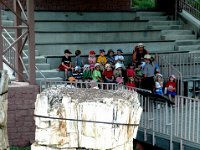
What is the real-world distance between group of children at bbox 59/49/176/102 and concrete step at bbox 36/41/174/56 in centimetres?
177

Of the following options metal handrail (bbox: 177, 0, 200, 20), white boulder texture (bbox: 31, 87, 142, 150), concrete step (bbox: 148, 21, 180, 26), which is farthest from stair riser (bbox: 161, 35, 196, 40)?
white boulder texture (bbox: 31, 87, 142, 150)

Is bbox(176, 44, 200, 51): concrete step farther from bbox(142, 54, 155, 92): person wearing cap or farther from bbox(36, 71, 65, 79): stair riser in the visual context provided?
bbox(36, 71, 65, 79): stair riser

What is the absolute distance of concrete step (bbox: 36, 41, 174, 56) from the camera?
53.1 feet

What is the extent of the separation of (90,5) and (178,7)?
3865 millimetres

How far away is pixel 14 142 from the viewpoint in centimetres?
1116

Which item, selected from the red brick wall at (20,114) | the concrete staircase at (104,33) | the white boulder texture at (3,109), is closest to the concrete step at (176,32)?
the concrete staircase at (104,33)

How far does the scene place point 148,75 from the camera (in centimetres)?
1396

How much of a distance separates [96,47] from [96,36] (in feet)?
4.43

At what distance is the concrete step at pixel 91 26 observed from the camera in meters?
18.2

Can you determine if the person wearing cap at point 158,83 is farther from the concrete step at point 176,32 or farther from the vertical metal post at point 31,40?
the concrete step at point 176,32

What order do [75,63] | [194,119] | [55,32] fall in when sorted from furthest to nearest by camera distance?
[55,32]
[75,63]
[194,119]

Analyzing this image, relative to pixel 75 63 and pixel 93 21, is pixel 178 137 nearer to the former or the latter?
pixel 75 63

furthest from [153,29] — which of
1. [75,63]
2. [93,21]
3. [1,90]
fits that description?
[1,90]

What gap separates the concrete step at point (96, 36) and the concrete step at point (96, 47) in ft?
1.97
